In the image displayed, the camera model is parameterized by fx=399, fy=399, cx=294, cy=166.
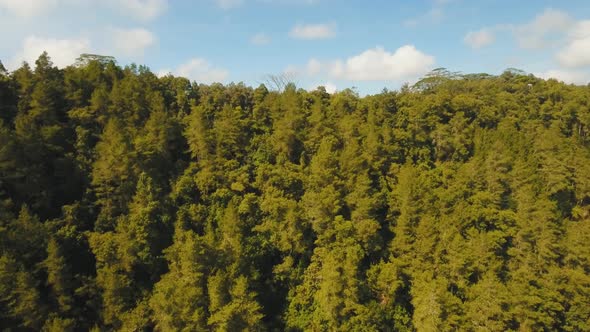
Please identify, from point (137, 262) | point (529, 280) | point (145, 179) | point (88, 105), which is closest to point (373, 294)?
point (529, 280)

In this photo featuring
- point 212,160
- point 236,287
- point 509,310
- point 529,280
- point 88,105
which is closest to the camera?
point 236,287

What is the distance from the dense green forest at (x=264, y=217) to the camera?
3109cm

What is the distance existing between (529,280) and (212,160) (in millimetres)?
32927

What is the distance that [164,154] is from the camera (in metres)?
43.0

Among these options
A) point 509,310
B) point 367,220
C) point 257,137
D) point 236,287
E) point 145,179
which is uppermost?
point 257,137

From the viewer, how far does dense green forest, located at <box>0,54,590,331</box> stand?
3109 centimetres

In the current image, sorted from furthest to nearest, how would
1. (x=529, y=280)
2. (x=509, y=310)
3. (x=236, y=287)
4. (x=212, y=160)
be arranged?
(x=212, y=160), (x=529, y=280), (x=509, y=310), (x=236, y=287)

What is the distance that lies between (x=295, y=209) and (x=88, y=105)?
27028 millimetres

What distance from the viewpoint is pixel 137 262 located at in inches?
1315

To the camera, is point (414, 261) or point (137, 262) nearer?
point (137, 262)

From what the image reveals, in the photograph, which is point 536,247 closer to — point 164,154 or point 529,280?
point 529,280

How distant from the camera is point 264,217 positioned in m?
39.4

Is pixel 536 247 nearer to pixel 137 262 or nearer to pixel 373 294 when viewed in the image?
pixel 373 294

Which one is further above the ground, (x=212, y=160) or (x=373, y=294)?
(x=212, y=160)
